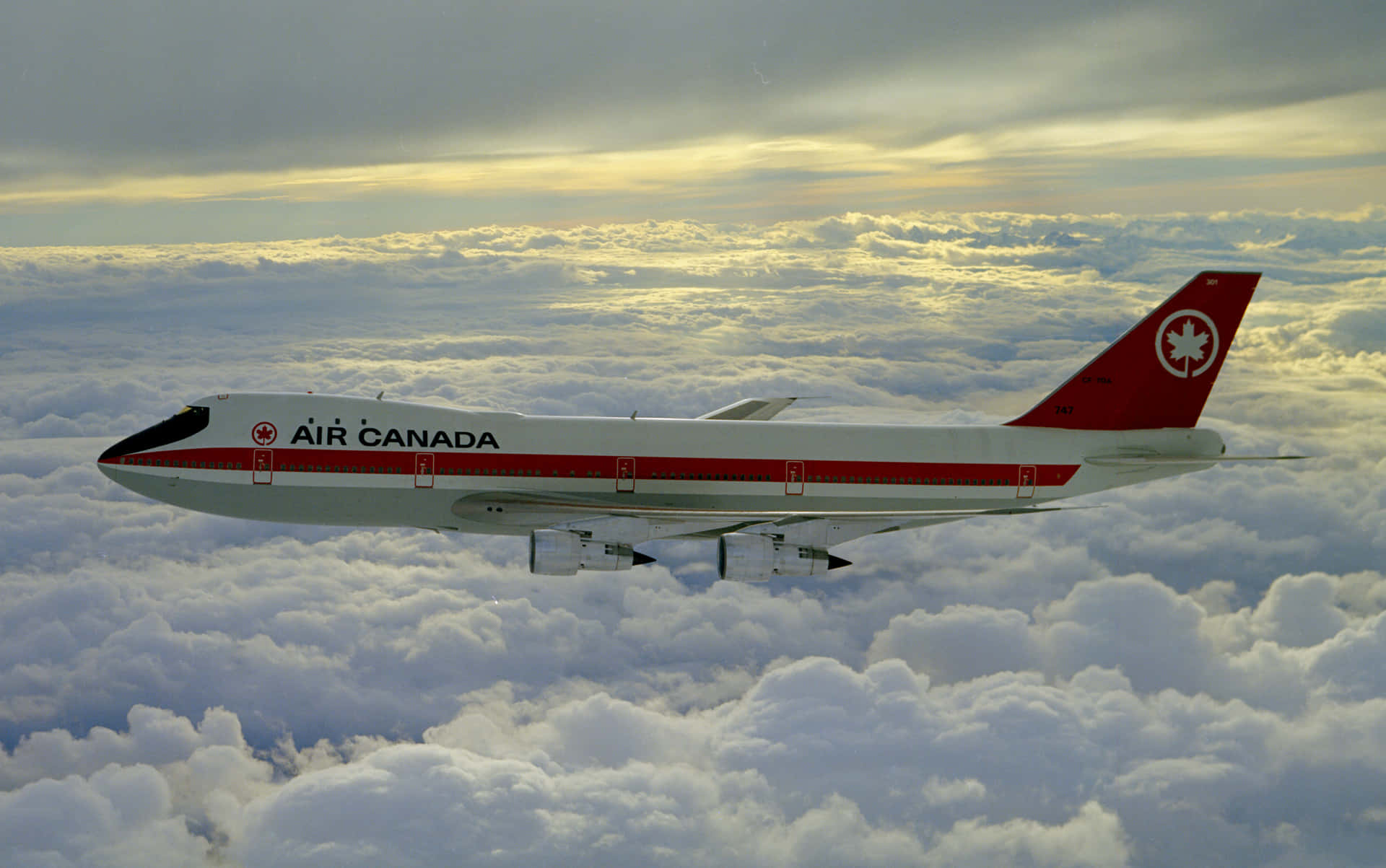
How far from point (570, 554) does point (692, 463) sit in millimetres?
5094

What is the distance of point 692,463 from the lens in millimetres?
31969

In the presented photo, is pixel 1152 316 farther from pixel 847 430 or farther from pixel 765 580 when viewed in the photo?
pixel 765 580

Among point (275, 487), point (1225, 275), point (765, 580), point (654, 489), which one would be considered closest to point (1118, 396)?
point (1225, 275)

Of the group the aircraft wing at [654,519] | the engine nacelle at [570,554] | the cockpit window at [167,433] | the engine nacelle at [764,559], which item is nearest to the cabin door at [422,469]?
the aircraft wing at [654,519]

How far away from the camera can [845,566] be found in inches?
1212

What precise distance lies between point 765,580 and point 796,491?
3.49 metres

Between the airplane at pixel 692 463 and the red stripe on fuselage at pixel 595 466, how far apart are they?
5 cm

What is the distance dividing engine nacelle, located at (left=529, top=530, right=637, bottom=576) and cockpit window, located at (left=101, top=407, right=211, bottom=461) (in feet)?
37.0

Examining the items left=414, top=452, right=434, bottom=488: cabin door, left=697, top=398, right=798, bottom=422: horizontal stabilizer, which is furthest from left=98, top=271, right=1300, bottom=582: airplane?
left=697, top=398, right=798, bottom=422: horizontal stabilizer

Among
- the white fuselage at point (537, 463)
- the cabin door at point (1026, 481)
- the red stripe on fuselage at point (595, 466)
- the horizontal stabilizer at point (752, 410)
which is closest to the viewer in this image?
the red stripe on fuselage at point (595, 466)

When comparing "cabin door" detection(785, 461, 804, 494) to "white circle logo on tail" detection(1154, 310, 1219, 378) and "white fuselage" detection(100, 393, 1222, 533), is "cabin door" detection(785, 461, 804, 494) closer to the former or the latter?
"white fuselage" detection(100, 393, 1222, 533)

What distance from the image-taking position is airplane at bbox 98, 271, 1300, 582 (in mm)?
30578

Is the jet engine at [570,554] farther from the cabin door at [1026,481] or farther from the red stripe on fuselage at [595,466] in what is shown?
the cabin door at [1026,481]

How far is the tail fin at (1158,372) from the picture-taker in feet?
112
